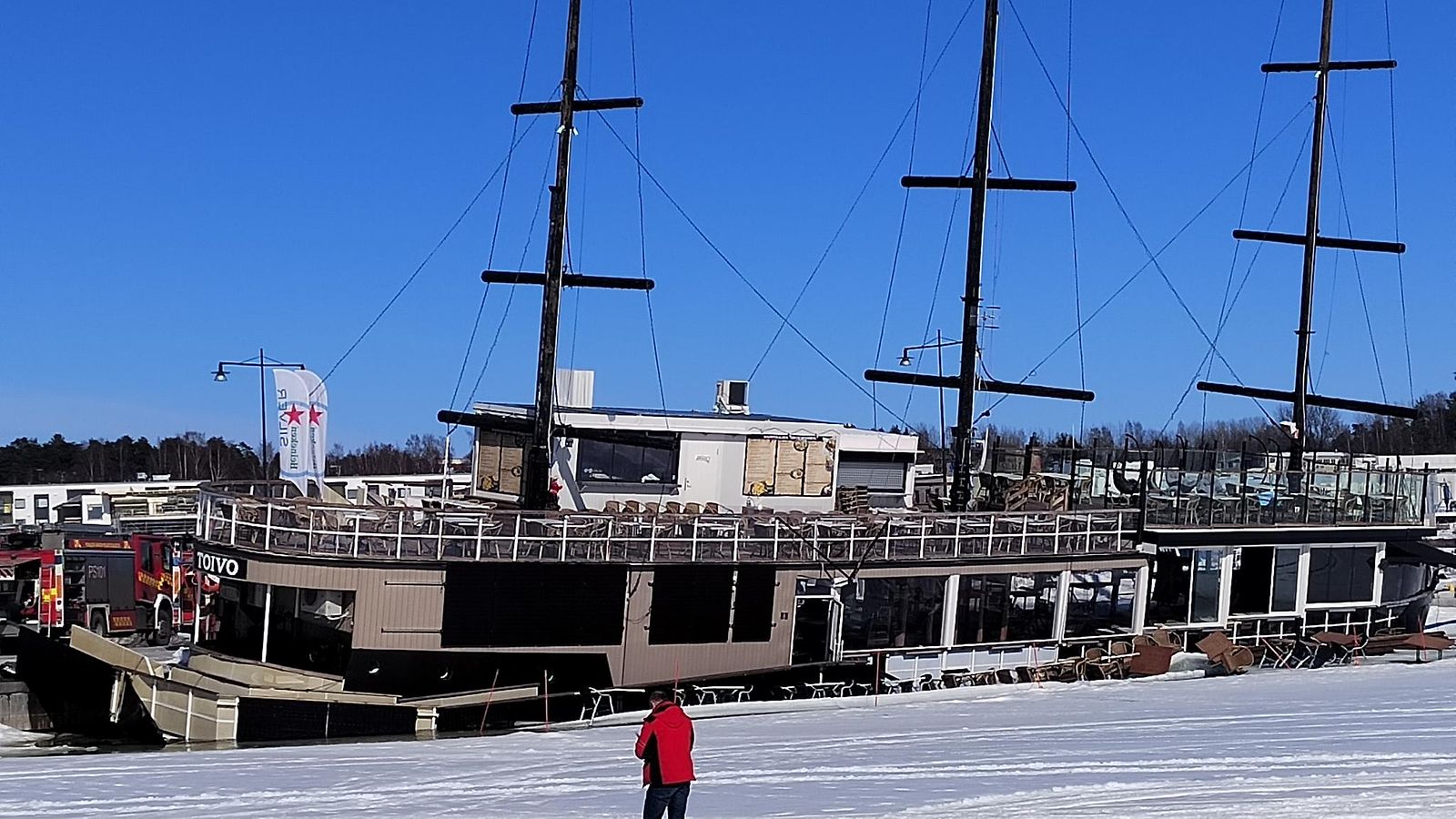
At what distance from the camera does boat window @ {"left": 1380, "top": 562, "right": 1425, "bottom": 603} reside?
1307 inches

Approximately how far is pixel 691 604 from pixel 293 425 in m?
6.67

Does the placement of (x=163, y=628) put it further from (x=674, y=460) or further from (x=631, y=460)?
(x=674, y=460)

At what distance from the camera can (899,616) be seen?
26.4 m

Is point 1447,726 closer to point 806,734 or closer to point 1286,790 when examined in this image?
point 1286,790

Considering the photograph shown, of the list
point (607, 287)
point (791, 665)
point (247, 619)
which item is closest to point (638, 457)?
point (607, 287)

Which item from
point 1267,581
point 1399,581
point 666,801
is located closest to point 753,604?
point 666,801

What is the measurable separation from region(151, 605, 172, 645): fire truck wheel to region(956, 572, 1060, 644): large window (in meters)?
14.8

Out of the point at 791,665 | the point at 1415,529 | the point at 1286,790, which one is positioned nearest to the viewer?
the point at 1286,790

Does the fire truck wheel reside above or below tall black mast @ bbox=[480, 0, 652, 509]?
below

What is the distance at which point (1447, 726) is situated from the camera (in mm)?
19016

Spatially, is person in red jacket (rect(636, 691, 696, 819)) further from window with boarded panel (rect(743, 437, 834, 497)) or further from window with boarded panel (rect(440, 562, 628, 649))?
window with boarded panel (rect(743, 437, 834, 497))

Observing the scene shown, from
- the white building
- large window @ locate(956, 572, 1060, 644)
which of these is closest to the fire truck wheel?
the white building

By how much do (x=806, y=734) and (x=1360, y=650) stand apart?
52.4 ft

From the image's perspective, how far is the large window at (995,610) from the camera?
27281 millimetres
